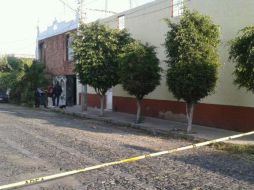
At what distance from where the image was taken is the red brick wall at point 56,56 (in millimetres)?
34500

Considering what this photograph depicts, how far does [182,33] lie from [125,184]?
865 centimetres

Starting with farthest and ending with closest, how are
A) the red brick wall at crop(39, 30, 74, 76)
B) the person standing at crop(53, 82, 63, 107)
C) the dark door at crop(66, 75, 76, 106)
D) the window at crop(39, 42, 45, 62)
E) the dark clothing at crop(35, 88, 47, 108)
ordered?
the window at crop(39, 42, 45, 62), the red brick wall at crop(39, 30, 74, 76), the dark door at crop(66, 75, 76, 106), the dark clothing at crop(35, 88, 47, 108), the person standing at crop(53, 82, 63, 107)

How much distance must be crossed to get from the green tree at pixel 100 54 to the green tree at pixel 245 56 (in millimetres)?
9100

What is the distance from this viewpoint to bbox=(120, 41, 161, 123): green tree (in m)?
18.9

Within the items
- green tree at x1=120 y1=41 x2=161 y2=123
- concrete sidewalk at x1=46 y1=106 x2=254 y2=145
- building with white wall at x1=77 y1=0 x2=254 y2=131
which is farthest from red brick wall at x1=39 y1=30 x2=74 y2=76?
green tree at x1=120 y1=41 x2=161 y2=123

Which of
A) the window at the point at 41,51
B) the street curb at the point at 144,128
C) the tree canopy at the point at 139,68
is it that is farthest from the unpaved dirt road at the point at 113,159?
the window at the point at 41,51

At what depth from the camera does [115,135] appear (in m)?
15.7

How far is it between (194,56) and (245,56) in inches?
87.1

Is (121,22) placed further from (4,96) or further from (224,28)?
(4,96)

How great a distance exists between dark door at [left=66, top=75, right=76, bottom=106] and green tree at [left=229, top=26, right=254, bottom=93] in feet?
67.4

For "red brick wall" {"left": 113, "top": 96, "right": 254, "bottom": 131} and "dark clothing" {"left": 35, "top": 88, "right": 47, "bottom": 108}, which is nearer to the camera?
"red brick wall" {"left": 113, "top": 96, "right": 254, "bottom": 131}

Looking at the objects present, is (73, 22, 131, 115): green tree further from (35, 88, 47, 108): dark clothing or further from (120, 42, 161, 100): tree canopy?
(35, 88, 47, 108): dark clothing

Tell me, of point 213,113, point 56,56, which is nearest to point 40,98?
point 56,56

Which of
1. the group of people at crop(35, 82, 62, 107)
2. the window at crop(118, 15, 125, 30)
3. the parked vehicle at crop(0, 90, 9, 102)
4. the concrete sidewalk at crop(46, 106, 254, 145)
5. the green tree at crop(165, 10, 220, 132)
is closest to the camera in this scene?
the concrete sidewalk at crop(46, 106, 254, 145)
